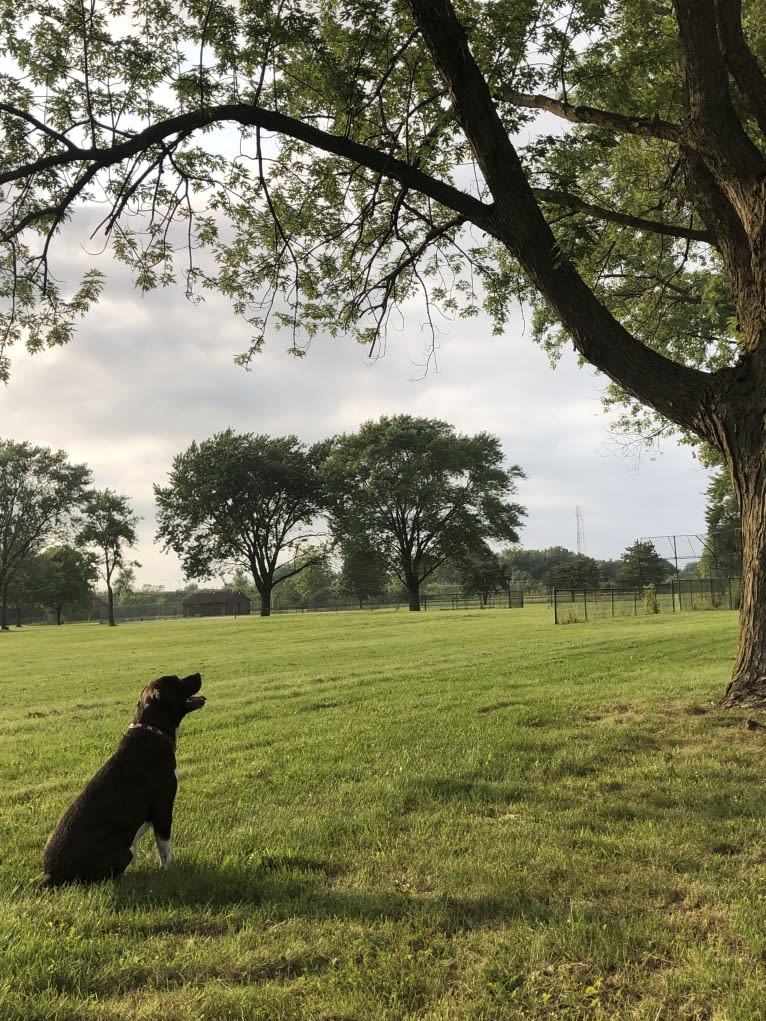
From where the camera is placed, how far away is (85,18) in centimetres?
816

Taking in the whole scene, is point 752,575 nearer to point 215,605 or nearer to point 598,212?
point 598,212

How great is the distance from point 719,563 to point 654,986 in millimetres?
50218

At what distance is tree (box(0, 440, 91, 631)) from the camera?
5922 cm

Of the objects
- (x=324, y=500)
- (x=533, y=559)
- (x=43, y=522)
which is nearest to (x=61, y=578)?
(x=43, y=522)

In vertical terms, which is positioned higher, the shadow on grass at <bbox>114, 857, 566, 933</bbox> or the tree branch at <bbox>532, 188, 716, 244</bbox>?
the tree branch at <bbox>532, 188, 716, 244</bbox>

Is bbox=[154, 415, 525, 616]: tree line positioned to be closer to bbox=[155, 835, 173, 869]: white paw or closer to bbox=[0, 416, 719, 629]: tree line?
bbox=[0, 416, 719, 629]: tree line

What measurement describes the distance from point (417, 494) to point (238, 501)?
15035 mm

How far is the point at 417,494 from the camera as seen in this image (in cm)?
5541

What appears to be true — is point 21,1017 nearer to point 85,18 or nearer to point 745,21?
point 85,18

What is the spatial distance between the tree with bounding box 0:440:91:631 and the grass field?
191 ft

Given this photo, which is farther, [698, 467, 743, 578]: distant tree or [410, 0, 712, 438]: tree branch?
[698, 467, 743, 578]: distant tree

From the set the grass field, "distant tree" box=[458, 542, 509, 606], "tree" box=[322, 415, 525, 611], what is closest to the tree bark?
the grass field

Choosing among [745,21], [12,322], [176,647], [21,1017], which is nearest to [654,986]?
[21,1017]

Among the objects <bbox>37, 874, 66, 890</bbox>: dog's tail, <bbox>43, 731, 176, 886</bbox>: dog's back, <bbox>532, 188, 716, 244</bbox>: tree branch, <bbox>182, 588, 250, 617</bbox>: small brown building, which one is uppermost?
<bbox>532, 188, 716, 244</bbox>: tree branch
